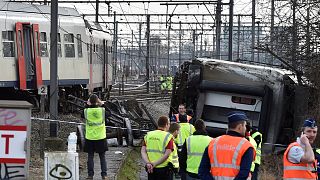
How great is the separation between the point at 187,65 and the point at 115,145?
3.26 m

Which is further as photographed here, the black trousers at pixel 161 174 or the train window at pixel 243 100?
the train window at pixel 243 100

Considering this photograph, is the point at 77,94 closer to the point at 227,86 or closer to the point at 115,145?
the point at 115,145

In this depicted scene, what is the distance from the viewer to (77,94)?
28859 mm

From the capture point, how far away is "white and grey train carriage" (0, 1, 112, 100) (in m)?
23.5

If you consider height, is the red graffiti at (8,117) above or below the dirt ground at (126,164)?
above

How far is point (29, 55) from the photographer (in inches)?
955

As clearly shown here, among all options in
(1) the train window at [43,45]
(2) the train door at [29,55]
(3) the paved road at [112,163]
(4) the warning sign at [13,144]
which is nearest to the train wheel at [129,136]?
(3) the paved road at [112,163]

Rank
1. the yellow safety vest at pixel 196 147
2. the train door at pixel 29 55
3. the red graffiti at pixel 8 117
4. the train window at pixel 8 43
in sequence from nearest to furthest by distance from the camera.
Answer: the red graffiti at pixel 8 117 → the yellow safety vest at pixel 196 147 → the train window at pixel 8 43 → the train door at pixel 29 55

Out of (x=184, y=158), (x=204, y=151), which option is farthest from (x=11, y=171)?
(x=184, y=158)

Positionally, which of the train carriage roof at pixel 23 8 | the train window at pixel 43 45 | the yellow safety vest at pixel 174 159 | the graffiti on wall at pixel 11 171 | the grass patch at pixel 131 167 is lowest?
the grass patch at pixel 131 167

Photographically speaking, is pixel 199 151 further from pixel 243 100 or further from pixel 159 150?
pixel 243 100

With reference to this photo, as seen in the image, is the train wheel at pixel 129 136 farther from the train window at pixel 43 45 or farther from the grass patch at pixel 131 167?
the train window at pixel 43 45

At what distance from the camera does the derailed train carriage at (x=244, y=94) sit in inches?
719

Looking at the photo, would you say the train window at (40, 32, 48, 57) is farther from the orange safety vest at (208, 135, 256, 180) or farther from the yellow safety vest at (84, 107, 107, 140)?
the orange safety vest at (208, 135, 256, 180)
